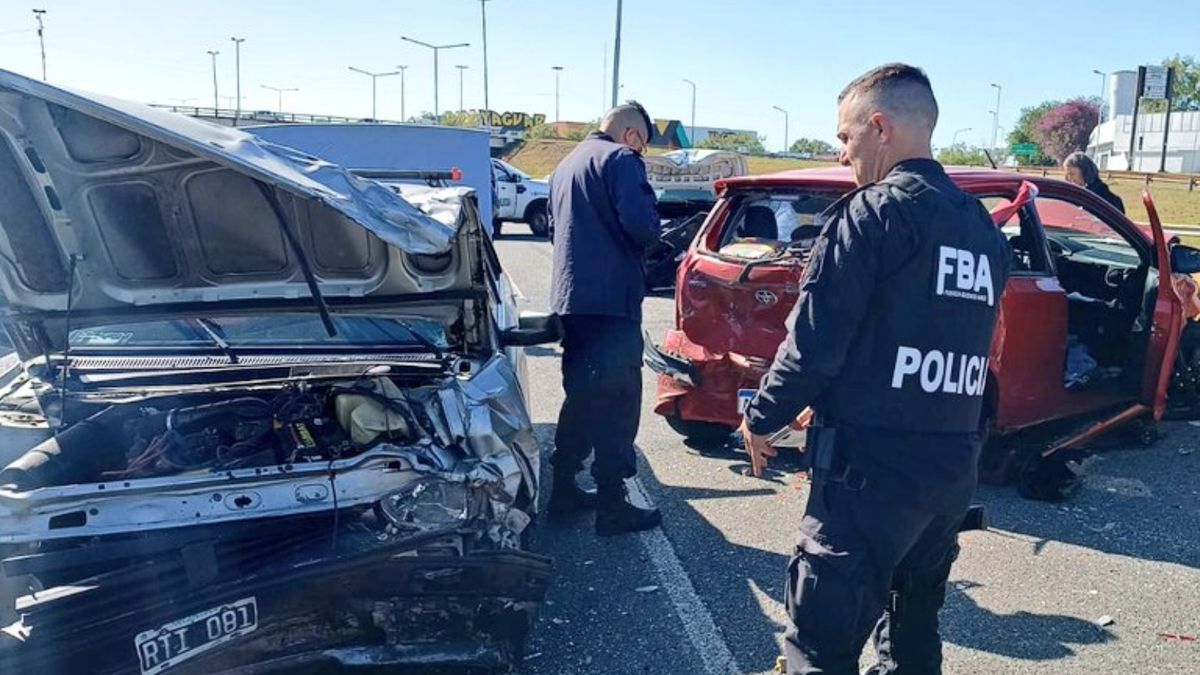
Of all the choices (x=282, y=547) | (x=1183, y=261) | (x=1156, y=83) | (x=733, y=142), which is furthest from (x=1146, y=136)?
(x=282, y=547)

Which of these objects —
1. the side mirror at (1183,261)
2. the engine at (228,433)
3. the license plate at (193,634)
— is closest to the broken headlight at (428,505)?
the engine at (228,433)

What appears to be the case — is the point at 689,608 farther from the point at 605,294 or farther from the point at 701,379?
the point at 701,379

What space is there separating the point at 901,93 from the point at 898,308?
1.75 feet

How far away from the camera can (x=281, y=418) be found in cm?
327

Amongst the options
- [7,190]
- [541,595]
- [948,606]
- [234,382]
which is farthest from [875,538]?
[7,190]

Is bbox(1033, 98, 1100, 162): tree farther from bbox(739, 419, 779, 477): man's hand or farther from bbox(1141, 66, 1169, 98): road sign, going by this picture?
bbox(739, 419, 779, 477): man's hand

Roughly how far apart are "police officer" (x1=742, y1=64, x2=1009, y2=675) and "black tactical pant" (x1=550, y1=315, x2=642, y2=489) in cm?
200

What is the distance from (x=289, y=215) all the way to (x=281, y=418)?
2.24 feet

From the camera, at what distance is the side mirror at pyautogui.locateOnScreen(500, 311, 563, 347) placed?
3939 millimetres

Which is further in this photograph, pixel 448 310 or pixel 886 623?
pixel 448 310

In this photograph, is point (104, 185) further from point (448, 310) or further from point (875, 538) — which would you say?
point (875, 538)

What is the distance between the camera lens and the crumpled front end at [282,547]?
8.21 ft

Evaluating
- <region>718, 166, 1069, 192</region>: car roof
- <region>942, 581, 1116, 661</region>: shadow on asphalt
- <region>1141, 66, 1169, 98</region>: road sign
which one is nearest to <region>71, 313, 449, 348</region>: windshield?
<region>718, 166, 1069, 192</region>: car roof

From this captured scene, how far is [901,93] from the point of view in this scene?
2375 mm
